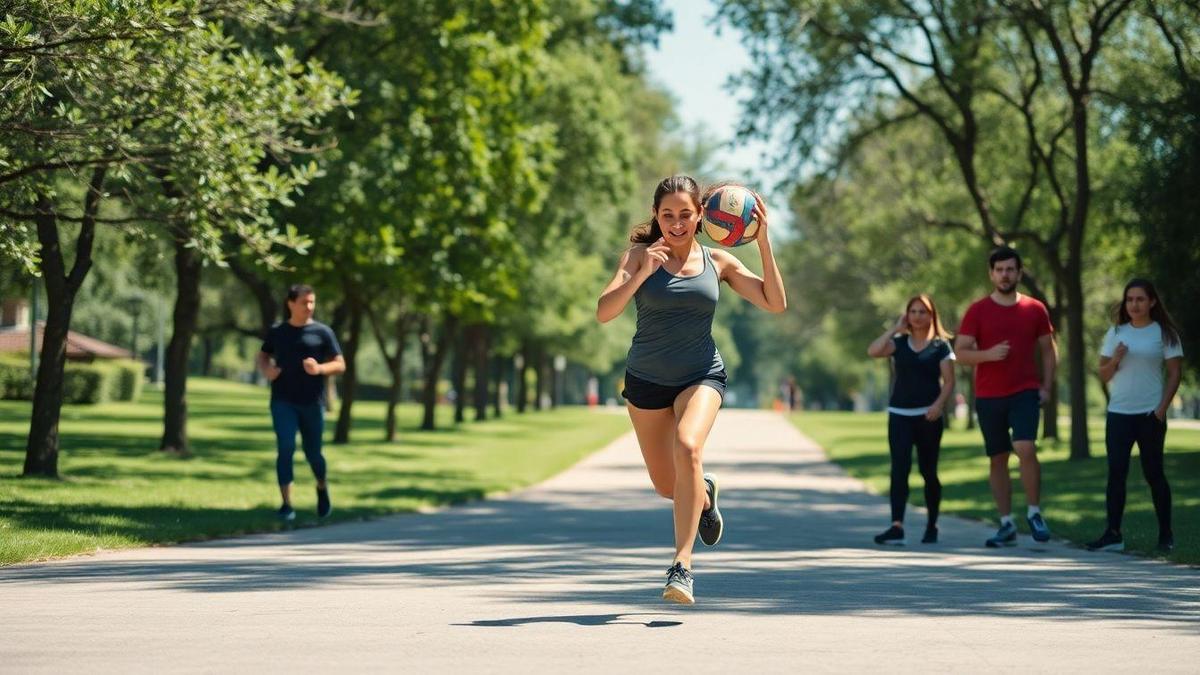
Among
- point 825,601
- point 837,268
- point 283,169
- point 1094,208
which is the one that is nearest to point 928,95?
point 1094,208

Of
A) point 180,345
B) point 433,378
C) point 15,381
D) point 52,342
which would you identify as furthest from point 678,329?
point 15,381

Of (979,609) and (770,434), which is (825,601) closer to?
(979,609)

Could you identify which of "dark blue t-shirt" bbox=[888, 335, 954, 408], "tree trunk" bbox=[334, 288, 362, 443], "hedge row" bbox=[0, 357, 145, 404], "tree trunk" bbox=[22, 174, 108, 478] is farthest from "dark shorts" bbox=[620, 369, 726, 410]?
"hedge row" bbox=[0, 357, 145, 404]

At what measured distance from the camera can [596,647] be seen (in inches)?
271

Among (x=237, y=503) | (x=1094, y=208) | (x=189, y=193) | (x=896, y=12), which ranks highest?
(x=896, y=12)

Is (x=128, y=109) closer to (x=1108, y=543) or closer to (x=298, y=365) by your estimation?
(x=298, y=365)

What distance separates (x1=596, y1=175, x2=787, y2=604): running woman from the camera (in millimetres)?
8305

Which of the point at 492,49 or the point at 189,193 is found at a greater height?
the point at 492,49

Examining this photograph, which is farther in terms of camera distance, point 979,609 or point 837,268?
point 837,268

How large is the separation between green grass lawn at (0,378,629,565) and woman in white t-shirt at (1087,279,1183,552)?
6993 mm

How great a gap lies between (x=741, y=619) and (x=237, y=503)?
10.4 m

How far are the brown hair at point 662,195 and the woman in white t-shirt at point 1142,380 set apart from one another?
4998 millimetres

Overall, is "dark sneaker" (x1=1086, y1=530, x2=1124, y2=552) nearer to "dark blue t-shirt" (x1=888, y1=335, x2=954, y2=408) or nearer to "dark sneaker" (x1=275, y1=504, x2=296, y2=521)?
"dark blue t-shirt" (x1=888, y1=335, x2=954, y2=408)

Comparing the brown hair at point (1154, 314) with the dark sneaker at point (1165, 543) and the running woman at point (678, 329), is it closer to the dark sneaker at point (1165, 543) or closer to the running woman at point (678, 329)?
the dark sneaker at point (1165, 543)
